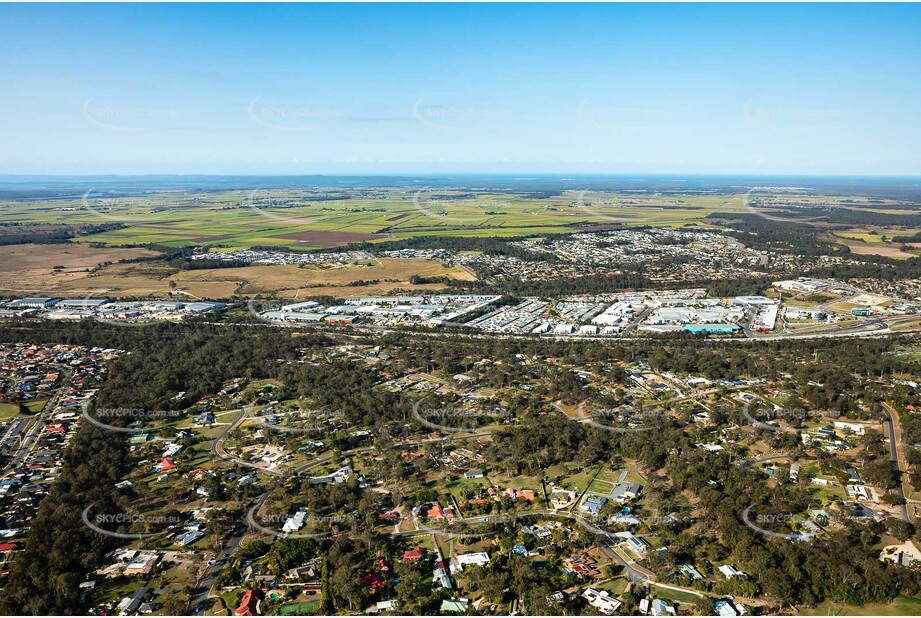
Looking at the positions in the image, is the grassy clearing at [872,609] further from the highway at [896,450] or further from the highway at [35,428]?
the highway at [35,428]

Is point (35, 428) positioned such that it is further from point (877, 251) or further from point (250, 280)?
point (877, 251)

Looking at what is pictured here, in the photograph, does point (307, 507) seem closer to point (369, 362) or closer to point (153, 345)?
point (369, 362)

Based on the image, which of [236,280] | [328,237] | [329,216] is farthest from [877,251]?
[329,216]

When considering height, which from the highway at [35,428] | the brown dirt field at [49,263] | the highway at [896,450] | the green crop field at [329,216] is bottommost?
the highway at [35,428]

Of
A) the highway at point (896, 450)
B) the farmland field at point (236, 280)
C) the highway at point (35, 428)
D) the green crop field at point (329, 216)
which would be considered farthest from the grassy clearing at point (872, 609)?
the green crop field at point (329, 216)

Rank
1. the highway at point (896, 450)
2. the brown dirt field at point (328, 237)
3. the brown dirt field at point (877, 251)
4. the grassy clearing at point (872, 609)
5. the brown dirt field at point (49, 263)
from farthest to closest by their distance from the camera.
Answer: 1. the brown dirt field at point (328, 237)
2. the brown dirt field at point (877, 251)
3. the brown dirt field at point (49, 263)
4. the highway at point (896, 450)
5. the grassy clearing at point (872, 609)

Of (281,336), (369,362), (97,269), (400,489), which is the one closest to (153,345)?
(281,336)
